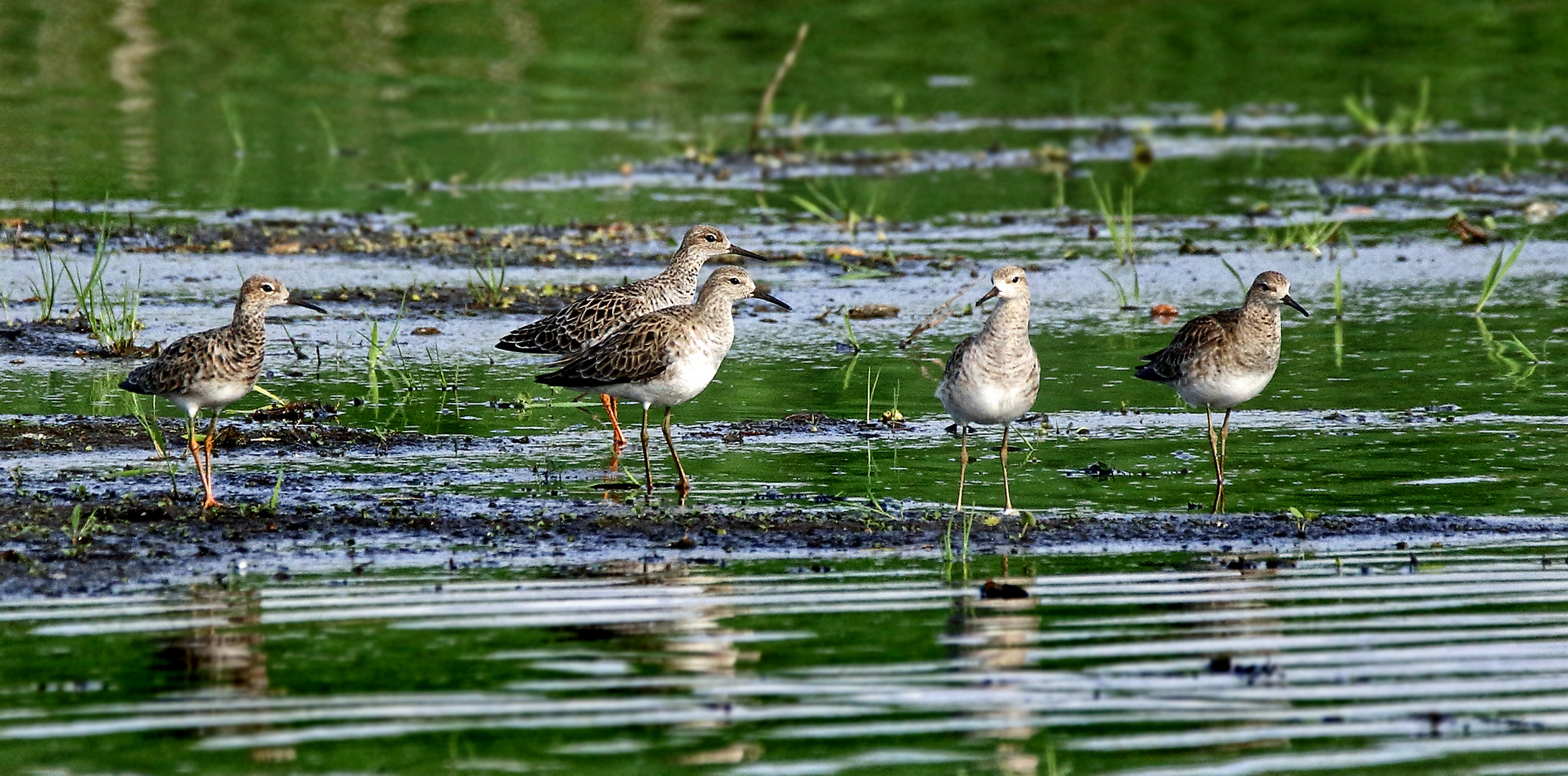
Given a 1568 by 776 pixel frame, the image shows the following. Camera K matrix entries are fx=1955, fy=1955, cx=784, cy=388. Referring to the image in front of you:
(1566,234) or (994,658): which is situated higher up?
(1566,234)

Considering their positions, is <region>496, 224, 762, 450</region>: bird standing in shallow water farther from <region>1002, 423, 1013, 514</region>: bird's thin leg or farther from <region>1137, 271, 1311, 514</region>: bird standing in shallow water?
<region>1137, 271, 1311, 514</region>: bird standing in shallow water

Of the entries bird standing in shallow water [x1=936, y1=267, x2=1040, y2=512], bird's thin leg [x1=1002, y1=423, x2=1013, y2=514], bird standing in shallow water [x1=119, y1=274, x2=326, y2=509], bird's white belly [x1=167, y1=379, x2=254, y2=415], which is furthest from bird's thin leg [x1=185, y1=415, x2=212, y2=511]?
bird's thin leg [x1=1002, y1=423, x2=1013, y2=514]

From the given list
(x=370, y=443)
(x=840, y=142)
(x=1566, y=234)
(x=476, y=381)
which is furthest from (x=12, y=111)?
(x=1566, y=234)

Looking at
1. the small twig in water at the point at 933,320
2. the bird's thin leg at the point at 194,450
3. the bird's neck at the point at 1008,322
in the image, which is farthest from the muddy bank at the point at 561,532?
the small twig in water at the point at 933,320

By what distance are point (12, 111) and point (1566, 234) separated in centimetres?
1922

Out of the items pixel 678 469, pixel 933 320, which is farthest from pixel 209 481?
pixel 933 320

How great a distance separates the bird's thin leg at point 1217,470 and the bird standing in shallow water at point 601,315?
3.60m

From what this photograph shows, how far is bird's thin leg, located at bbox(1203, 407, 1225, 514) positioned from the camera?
403 inches

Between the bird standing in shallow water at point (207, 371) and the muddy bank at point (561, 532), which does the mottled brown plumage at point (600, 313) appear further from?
the muddy bank at point (561, 532)

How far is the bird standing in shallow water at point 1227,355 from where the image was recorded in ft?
36.3

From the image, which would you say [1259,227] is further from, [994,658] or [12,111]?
[12,111]

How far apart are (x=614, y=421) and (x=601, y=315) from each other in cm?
105

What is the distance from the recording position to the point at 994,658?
23.8 ft

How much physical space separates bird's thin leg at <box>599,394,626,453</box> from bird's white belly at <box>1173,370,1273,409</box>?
344 cm
